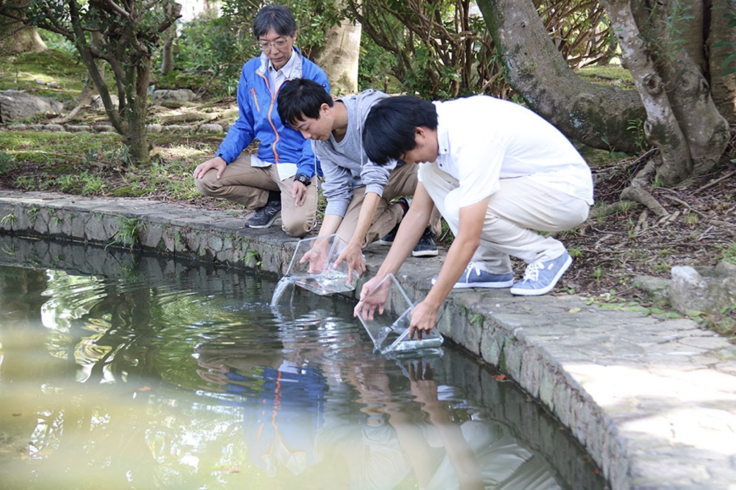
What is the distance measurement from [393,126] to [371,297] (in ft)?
2.97

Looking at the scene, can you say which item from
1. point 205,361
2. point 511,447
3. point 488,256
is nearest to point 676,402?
point 511,447

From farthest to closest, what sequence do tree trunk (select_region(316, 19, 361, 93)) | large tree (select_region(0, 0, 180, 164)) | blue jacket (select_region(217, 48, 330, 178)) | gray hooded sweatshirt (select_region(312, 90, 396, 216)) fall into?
tree trunk (select_region(316, 19, 361, 93)) < large tree (select_region(0, 0, 180, 164)) < blue jacket (select_region(217, 48, 330, 178)) < gray hooded sweatshirt (select_region(312, 90, 396, 216))

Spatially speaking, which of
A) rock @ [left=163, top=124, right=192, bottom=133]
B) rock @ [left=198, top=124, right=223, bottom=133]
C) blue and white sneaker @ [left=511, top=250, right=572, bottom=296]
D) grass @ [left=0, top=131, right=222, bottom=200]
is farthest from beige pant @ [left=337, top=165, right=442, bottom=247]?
rock @ [left=163, top=124, right=192, bottom=133]

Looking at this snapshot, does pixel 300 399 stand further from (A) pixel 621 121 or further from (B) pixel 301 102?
(A) pixel 621 121

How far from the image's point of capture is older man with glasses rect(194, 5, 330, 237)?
468cm

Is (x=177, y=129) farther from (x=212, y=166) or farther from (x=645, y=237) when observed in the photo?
(x=645, y=237)

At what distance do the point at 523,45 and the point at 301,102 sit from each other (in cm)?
202

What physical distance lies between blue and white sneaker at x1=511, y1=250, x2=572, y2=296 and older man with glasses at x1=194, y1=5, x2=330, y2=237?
169cm

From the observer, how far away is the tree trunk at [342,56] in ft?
28.5

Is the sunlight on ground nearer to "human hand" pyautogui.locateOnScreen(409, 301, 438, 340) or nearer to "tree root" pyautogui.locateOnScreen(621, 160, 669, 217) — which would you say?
"human hand" pyautogui.locateOnScreen(409, 301, 438, 340)

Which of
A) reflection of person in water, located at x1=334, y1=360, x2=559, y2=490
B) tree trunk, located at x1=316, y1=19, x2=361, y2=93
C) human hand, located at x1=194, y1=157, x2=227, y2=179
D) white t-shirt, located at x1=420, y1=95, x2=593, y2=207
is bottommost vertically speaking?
reflection of person in water, located at x1=334, y1=360, x2=559, y2=490

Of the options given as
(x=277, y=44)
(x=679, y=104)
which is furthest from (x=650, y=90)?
(x=277, y=44)

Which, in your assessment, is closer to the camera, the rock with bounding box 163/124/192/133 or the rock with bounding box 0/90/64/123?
the rock with bounding box 163/124/192/133

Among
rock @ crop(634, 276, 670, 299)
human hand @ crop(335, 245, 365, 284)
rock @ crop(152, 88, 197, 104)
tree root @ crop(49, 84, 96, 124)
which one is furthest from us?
rock @ crop(152, 88, 197, 104)
